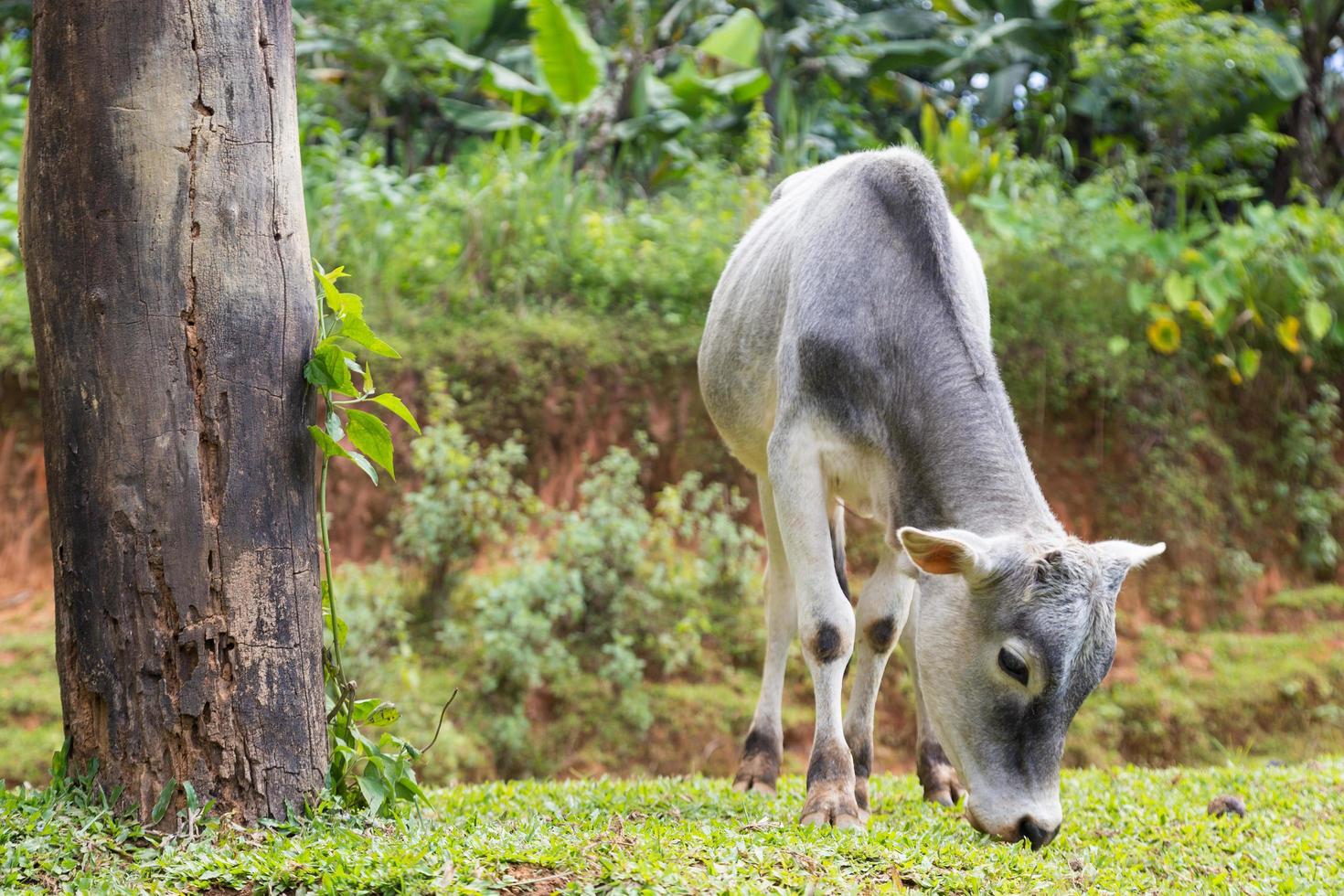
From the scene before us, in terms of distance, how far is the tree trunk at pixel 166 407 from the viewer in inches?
128

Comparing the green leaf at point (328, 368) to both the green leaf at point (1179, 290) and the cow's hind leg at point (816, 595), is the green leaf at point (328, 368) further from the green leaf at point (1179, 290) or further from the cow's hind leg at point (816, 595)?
the green leaf at point (1179, 290)

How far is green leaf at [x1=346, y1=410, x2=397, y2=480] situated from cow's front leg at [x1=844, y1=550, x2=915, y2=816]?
81.4 inches

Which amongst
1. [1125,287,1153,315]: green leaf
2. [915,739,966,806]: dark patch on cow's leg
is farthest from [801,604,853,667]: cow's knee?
[1125,287,1153,315]: green leaf

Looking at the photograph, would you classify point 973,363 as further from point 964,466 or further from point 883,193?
point 883,193

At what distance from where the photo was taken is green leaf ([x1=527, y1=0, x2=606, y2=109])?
420 inches

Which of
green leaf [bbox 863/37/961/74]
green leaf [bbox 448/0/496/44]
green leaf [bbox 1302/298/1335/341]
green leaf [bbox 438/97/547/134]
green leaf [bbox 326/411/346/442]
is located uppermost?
green leaf [bbox 448/0/496/44]

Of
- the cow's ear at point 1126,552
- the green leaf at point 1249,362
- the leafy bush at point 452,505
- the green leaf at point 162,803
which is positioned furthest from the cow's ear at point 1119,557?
the green leaf at point 1249,362

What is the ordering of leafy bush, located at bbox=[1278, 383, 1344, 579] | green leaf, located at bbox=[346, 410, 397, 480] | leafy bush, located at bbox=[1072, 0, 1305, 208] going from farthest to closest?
leafy bush, located at bbox=[1072, 0, 1305, 208] → leafy bush, located at bbox=[1278, 383, 1344, 579] → green leaf, located at bbox=[346, 410, 397, 480]

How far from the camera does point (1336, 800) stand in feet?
16.7

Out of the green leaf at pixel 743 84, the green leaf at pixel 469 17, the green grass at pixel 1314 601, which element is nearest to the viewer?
the green grass at pixel 1314 601

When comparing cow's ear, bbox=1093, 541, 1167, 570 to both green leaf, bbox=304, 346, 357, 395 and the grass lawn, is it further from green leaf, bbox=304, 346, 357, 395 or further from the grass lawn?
green leaf, bbox=304, 346, 357, 395

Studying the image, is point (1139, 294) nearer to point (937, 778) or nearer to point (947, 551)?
point (937, 778)

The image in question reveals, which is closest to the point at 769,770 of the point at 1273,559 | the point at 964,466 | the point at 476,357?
the point at 964,466

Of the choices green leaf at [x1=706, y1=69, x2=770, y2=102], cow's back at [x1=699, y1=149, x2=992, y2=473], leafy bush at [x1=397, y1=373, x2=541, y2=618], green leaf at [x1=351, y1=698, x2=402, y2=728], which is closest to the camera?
green leaf at [x1=351, y1=698, x2=402, y2=728]
